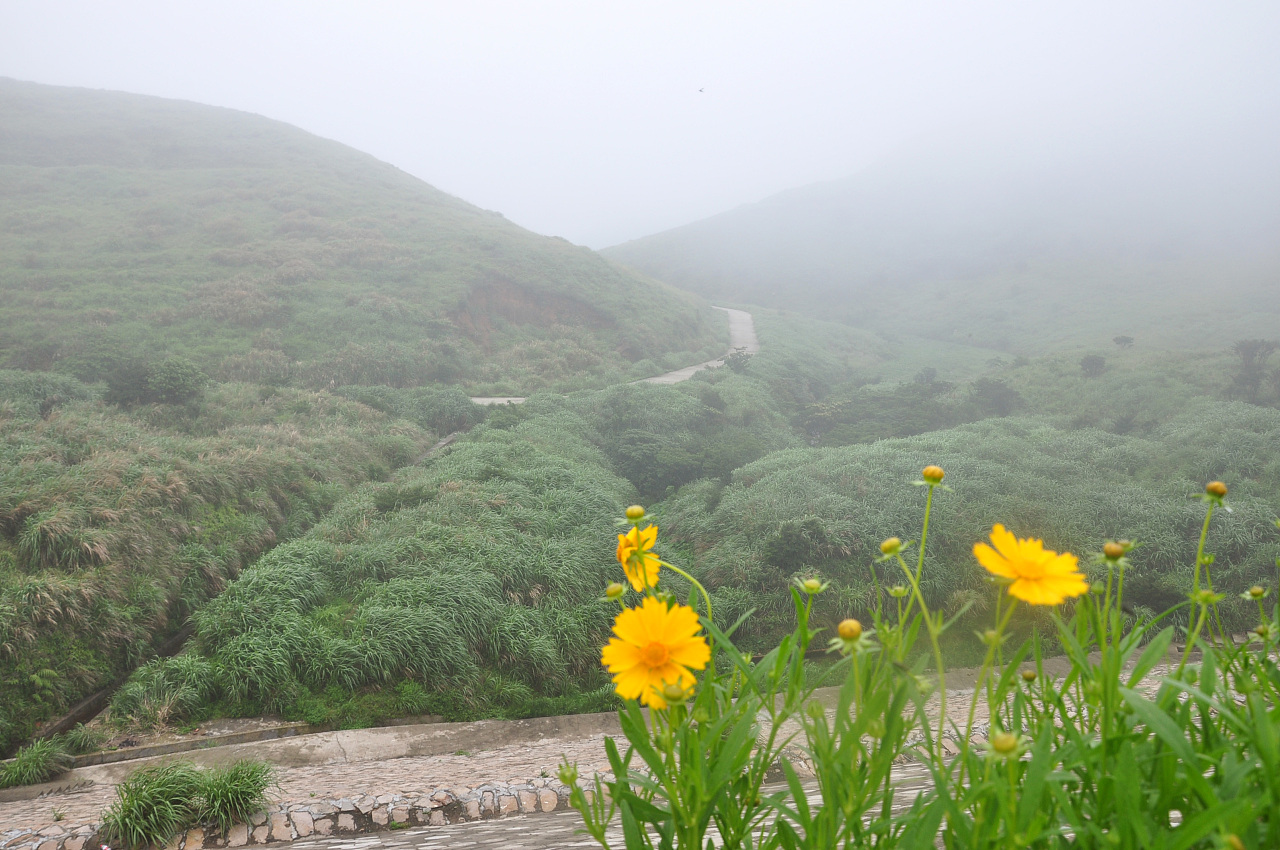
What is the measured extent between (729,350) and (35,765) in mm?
23864

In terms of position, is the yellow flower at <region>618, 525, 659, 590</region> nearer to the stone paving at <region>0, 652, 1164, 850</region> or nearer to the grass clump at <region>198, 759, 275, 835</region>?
the stone paving at <region>0, 652, 1164, 850</region>

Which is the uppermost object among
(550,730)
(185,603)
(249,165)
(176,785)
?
(249,165)

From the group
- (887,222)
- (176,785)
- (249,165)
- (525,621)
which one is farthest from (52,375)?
(887,222)

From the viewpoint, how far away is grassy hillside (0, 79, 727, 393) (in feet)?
49.5

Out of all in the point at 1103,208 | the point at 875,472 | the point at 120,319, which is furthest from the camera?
the point at 1103,208

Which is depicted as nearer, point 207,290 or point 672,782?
point 672,782

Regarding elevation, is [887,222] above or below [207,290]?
above

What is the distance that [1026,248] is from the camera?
164ft

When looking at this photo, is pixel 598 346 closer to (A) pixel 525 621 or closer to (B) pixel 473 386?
(B) pixel 473 386

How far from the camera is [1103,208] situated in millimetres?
56406

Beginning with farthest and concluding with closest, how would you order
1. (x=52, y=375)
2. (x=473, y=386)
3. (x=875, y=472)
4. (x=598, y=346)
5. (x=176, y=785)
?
(x=598, y=346)
(x=473, y=386)
(x=52, y=375)
(x=875, y=472)
(x=176, y=785)

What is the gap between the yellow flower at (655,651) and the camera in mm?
865

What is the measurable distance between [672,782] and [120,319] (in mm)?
19300

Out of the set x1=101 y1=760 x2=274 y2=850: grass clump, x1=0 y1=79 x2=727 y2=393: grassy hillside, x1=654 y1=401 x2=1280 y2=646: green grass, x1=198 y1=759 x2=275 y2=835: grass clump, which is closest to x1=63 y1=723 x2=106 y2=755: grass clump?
x1=101 y1=760 x2=274 y2=850: grass clump
